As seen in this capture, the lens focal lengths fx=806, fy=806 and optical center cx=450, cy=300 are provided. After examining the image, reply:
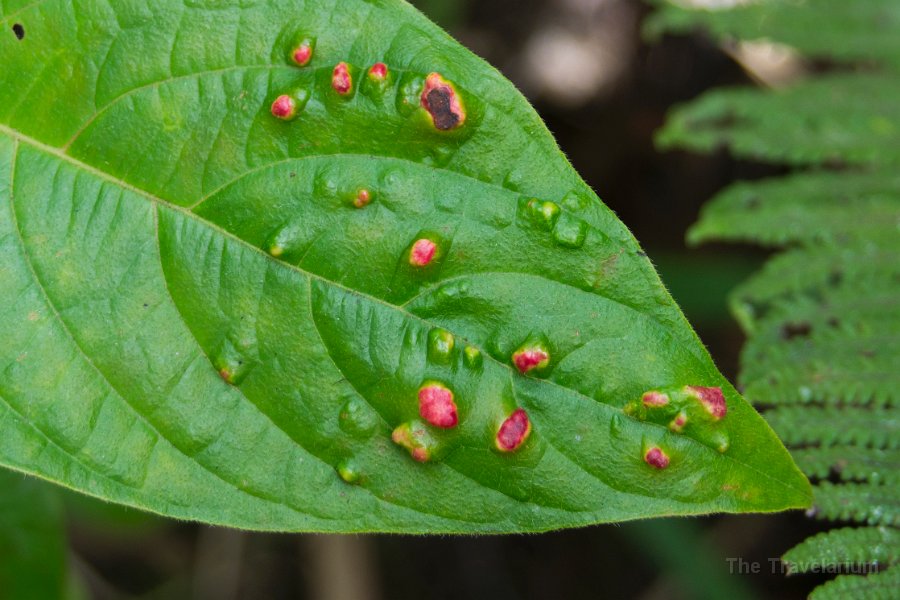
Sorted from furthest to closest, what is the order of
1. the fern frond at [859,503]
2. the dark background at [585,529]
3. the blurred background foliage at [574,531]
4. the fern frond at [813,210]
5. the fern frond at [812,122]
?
the dark background at [585,529]
the blurred background foliage at [574,531]
the fern frond at [812,122]
the fern frond at [813,210]
the fern frond at [859,503]

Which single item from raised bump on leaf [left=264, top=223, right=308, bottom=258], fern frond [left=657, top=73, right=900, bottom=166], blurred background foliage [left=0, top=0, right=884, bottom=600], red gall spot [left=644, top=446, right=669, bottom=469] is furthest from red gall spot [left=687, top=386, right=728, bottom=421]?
blurred background foliage [left=0, top=0, right=884, bottom=600]

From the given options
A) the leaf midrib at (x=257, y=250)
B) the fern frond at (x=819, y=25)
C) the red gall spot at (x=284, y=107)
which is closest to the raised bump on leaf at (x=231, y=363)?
the leaf midrib at (x=257, y=250)

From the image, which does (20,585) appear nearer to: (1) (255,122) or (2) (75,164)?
(2) (75,164)

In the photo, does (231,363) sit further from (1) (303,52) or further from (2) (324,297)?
(1) (303,52)

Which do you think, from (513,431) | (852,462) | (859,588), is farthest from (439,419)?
(852,462)

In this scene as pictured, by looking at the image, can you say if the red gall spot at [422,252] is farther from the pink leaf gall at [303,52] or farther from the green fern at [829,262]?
the green fern at [829,262]

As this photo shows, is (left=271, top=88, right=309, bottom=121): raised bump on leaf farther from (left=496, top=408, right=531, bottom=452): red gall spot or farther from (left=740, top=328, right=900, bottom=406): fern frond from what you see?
(left=740, top=328, right=900, bottom=406): fern frond

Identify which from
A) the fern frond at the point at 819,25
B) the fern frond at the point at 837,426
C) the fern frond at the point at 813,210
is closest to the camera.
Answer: the fern frond at the point at 837,426
